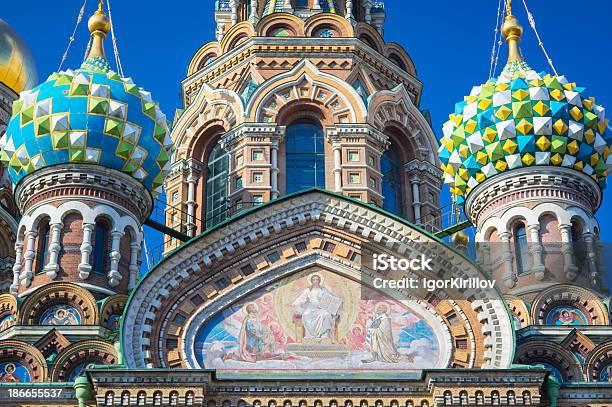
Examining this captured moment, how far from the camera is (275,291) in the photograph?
1611 centimetres

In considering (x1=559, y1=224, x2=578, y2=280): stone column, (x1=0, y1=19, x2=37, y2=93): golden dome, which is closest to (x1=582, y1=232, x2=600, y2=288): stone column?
(x1=559, y1=224, x2=578, y2=280): stone column

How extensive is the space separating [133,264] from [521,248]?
488cm

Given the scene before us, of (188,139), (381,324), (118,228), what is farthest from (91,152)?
(381,324)

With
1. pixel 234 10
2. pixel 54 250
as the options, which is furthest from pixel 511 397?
pixel 234 10

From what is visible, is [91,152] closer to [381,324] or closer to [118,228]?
[118,228]

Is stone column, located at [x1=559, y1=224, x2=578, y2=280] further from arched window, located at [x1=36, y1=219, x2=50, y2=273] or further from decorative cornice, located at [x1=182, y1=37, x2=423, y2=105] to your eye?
arched window, located at [x1=36, y1=219, x2=50, y2=273]

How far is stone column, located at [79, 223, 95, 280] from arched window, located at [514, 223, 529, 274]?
5.29m

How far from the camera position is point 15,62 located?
2314 centimetres

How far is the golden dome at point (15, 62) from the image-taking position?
75.4 ft

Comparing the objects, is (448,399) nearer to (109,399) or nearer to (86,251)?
(109,399)

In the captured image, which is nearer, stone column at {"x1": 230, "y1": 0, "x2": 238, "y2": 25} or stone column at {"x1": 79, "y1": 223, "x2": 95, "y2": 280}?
stone column at {"x1": 79, "y1": 223, "x2": 95, "y2": 280}

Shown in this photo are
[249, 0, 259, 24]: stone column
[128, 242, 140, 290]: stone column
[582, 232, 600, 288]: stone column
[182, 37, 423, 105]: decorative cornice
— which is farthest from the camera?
[249, 0, 259, 24]: stone column

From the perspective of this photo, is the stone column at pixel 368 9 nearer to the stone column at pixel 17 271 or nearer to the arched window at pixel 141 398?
the stone column at pixel 17 271

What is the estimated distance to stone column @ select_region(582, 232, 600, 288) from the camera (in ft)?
61.3
